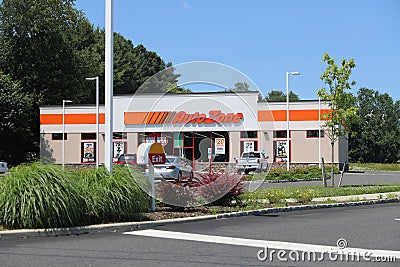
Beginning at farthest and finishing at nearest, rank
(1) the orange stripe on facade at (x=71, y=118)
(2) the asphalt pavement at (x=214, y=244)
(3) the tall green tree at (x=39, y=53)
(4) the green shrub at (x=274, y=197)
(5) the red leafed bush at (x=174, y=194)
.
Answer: (3) the tall green tree at (x=39, y=53) → (1) the orange stripe on facade at (x=71, y=118) → (4) the green shrub at (x=274, y=197) → (5) the red leafed bush at (x=174, y=194) → (2) the asphalt pavement at (x=214, y=244)

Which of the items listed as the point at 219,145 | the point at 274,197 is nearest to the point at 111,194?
the point at 219,145

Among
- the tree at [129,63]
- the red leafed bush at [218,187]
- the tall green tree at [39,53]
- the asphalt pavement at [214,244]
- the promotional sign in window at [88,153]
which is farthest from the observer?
the tree at [129,63]

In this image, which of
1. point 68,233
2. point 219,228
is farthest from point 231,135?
point 68,233

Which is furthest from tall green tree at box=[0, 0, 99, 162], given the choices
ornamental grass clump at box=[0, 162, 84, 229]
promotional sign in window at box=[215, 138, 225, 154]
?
ornamental grass clump at box=[0, 162, 84, 229]

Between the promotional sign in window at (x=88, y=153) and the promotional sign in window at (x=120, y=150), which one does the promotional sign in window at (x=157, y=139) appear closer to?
the promotional sign in window at (x=120, y=150)

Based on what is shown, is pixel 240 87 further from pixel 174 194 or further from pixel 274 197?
pixel 274 197

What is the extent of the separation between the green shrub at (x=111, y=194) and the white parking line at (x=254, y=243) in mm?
850

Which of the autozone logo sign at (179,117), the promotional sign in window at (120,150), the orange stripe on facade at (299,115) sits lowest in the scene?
the promotional sign in window at (120,150)

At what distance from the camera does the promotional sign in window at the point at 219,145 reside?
15.5m

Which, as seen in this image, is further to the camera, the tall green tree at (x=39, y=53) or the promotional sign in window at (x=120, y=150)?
the tall green tree at (x=39, y=53)

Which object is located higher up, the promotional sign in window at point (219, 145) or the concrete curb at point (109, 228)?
the promotional sign in window at point (219, 145)

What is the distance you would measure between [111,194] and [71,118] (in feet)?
130

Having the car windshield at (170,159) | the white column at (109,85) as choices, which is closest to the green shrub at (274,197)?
the car windshield at (170,159)

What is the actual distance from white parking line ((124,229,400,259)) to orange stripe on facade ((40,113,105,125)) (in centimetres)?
3891
